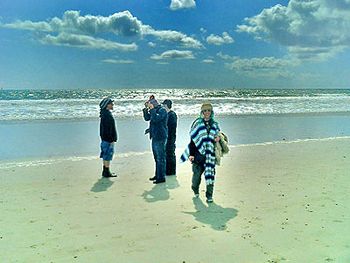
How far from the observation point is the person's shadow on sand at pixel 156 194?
720 centimetres

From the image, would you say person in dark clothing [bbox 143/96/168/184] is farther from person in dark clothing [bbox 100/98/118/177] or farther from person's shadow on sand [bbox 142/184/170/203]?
person in dark clothing [bbox 100/98/118/177]

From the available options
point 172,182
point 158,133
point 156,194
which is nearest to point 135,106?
point 158,133

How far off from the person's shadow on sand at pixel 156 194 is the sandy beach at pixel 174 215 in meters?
0.02

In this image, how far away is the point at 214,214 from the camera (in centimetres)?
625

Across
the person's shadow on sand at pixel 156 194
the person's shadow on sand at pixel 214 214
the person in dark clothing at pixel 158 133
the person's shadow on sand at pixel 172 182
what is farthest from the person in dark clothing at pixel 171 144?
the person's shadow on sand at pixel 214 214

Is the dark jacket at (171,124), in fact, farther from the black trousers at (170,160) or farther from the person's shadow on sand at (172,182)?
the person's shadow on sand at (172,182)

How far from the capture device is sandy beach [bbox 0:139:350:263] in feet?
15.8

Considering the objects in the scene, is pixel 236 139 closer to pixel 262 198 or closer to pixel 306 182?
pixel 306 182

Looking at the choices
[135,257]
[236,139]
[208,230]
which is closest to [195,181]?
[208,230]

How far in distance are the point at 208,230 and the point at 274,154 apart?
676cm

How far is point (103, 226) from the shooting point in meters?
5.70

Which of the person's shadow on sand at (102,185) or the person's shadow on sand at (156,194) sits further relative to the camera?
the person's shadow on sand at (102,185)

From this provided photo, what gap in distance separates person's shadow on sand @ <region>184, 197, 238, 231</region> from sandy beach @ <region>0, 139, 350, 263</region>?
2 centimetres

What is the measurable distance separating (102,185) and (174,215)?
98.6 inches
